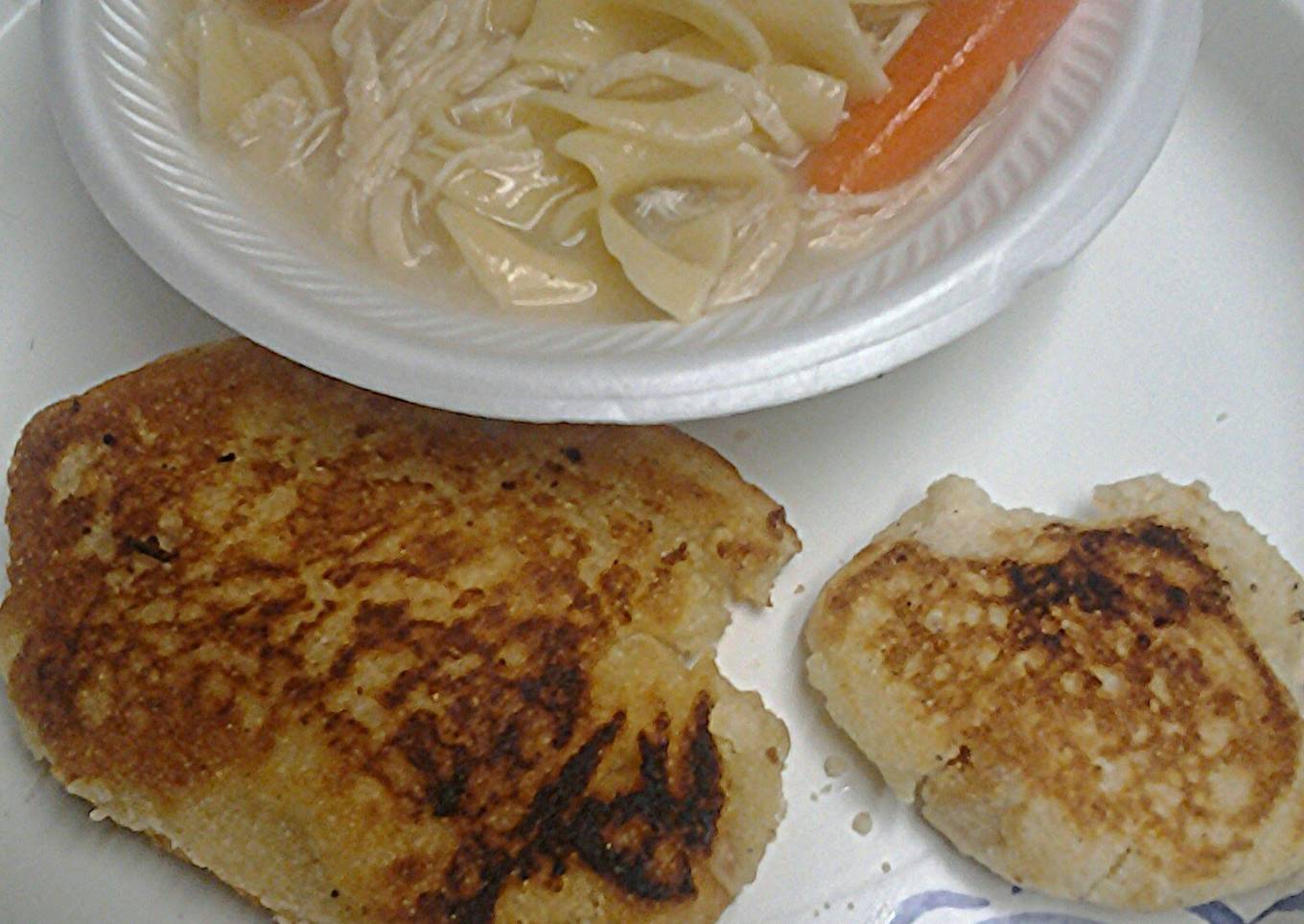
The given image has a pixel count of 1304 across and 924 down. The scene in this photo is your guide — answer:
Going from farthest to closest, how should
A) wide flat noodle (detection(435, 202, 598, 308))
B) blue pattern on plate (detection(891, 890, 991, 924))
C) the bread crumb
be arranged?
wide flat noodle (detection(435, 202, 598, 308)) → the bread crumb → blue pattern on plate (detection(891, 890, 991, 924))

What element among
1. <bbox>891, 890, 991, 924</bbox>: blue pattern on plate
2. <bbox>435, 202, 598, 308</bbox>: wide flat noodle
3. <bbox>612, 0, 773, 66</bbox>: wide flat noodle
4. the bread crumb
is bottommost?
<bbox>891, 890, 991, 924</bbox>: blue pattern on plate

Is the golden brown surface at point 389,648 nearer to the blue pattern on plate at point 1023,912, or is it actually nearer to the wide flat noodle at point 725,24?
the blue pattern on plate at point 1023,912

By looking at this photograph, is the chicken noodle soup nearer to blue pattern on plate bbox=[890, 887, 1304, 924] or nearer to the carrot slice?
the carrot slice

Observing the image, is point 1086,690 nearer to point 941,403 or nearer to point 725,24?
point 941,403

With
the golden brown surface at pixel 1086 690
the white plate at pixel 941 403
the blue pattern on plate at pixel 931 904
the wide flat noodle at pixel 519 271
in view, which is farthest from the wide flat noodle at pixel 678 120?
the blue pattern on plate at pixel 931 904

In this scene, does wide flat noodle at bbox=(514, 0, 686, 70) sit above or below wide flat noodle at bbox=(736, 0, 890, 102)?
below

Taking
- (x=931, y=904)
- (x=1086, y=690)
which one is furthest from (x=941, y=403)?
(x=931, y=904)

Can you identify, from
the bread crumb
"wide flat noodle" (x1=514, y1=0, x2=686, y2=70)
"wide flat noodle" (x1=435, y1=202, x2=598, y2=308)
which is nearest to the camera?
the bread crumb

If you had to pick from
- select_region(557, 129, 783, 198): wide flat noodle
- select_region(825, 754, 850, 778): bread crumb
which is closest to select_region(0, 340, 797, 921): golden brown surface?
select_region(825, 754, 850, 778): bread crumb
